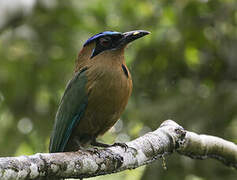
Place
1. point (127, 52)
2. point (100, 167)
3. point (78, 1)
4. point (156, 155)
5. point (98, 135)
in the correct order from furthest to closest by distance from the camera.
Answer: point (127, 52) → point (78, 1) → point (98, 135) → point (156, 155) → point (100, 167)

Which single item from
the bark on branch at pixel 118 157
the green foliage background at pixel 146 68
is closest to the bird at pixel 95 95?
the bark on branch at pixel 118 157

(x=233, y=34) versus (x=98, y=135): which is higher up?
(x=233, y=34)

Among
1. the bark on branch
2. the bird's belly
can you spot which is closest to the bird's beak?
the bird's belly

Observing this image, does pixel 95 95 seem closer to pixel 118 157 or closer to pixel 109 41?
pixel 109 41

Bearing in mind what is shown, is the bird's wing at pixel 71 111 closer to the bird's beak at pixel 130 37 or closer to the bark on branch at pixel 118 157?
the bird's beak at pixel 130 37

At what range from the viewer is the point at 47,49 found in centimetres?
612

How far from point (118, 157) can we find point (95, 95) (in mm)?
862

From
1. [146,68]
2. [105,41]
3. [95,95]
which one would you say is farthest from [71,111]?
[146,68]

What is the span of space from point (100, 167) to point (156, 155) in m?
0.58

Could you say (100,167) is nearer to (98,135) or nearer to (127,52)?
A: (98,135)

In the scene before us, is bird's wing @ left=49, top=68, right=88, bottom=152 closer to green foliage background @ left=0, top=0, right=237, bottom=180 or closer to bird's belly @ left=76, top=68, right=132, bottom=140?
bird's belly @ left=76, top=68, right=132, bottom=140

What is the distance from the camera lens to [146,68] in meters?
5.54

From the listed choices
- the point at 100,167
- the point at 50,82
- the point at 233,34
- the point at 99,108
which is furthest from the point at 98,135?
the point at 233,34

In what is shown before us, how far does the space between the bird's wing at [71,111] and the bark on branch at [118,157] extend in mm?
725
